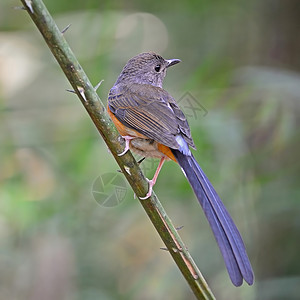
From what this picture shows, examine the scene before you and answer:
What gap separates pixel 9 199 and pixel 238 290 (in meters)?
1.88

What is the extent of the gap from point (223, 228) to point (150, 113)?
3.64ft

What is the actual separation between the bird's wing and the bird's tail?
8.9 inches

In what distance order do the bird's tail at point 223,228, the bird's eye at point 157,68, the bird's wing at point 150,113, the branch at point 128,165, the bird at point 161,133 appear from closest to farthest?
1. the branch at point 128,165
2. the bird's tail at point 223,228
3. the bird at point 161,133
4. the bird's wing at point 150,113
5. the bird's eye at point 157,68

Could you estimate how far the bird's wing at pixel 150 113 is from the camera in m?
3.01

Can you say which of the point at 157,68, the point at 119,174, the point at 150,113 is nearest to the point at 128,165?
the point at 150,113

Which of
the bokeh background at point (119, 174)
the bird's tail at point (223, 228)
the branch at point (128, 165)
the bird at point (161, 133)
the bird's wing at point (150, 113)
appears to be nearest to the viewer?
the branch at point (128, 165)

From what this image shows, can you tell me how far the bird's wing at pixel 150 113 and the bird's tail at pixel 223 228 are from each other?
0.23 m

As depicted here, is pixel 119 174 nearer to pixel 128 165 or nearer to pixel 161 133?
→ pixel 161 133

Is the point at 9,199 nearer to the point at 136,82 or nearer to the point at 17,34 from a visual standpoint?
the point at 136,82

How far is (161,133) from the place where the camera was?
298 centimetres

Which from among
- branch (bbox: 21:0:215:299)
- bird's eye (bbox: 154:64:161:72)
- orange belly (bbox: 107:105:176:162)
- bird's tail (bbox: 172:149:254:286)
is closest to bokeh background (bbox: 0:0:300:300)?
bird's eye (bbox: 154:64:161:72)

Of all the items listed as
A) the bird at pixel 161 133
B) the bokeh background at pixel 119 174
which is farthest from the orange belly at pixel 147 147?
the bokeh background at pixel 119 174

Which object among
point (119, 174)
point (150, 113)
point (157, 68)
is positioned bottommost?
point (119, 174)

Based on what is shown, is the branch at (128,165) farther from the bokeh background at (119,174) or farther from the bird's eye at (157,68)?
the bird's eye at (157,68)
